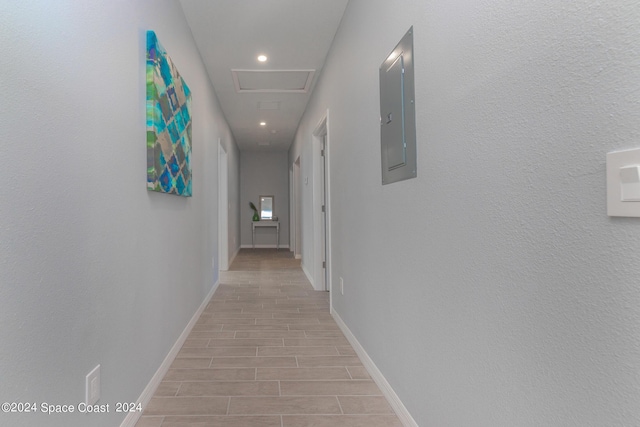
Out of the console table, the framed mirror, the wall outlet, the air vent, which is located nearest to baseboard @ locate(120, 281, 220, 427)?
the wall outlet

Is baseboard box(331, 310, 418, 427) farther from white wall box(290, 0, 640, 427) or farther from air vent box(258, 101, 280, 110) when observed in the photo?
air vent box(258, 101, 280, 110)

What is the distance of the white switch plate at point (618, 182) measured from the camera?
2.05 feet

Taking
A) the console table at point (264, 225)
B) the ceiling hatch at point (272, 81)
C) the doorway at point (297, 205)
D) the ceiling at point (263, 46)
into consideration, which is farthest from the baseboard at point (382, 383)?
the console table at point (264, 225)

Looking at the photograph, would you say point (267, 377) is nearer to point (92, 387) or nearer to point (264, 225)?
point (92, 387)

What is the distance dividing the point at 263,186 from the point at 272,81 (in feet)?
17.7

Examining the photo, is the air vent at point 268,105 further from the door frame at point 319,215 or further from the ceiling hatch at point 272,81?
the door frame at point 319,215

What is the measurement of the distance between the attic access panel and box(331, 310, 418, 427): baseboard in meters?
1.01

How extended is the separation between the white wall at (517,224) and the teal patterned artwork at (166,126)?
3.96ft

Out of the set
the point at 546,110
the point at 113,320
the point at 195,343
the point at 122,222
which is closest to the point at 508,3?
the point at 546,110

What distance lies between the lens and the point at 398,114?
170 centimetres

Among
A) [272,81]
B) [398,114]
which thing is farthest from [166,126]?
[272,81]

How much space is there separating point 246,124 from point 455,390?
18.8 feet

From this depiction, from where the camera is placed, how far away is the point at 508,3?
3.05ft

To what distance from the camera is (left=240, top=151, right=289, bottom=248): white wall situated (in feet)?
31.0
